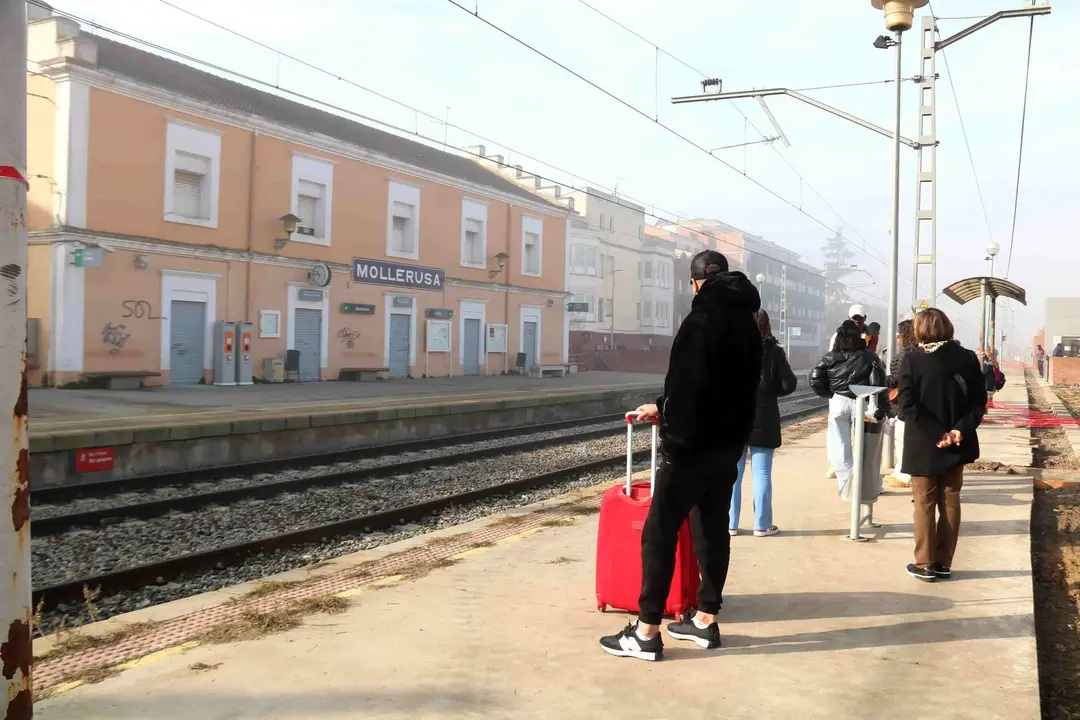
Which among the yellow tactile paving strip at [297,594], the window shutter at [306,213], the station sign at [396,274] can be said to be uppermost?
the window shutter at [306,213]

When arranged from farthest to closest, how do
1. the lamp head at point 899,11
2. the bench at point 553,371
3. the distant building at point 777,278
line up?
the distant building at point 777,278 → the bench at point 553,371 → the lamp head at point 899,11

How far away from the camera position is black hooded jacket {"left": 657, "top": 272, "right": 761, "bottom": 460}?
12.5 ft

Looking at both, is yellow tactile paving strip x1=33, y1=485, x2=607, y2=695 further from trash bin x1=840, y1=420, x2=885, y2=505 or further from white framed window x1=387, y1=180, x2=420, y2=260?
white framed window x1=387, y1=180, x2=420, y2=260

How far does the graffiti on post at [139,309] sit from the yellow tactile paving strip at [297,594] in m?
15.3

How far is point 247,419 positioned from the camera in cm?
1312

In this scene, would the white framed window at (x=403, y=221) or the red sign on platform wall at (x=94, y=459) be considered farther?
the white framed window at (x=403, y=221)

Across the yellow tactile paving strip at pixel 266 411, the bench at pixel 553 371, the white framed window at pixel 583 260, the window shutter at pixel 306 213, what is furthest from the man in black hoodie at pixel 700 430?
the white framed window at pixel 583 260

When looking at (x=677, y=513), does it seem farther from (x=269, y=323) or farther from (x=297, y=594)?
(x=269, y=323)

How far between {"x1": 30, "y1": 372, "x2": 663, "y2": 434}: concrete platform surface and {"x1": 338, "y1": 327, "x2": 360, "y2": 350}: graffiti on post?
1546mm

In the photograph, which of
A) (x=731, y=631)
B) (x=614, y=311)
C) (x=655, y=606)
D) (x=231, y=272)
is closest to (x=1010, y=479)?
(x=731, y=631)

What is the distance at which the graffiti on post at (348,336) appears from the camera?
2575 centimetres

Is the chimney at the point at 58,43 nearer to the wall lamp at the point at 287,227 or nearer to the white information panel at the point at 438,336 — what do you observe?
the wall lamp at the point at 287,227

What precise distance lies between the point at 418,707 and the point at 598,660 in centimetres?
93

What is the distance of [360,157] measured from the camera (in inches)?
Answer: 1049
